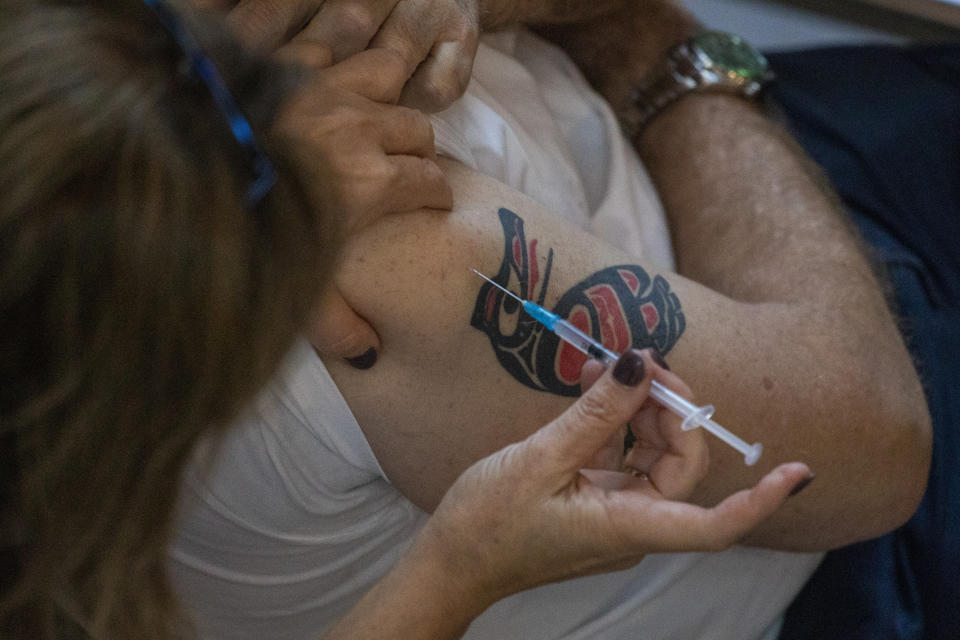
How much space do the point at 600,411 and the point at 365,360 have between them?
0.84 feet

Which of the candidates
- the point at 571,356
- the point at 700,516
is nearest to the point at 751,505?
the point at 700,516

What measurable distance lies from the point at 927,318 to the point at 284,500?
36.9 inches

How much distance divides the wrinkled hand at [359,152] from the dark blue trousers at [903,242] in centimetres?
66

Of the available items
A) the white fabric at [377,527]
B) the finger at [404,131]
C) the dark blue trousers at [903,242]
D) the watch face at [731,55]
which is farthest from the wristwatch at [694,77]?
the finger at [404,131]

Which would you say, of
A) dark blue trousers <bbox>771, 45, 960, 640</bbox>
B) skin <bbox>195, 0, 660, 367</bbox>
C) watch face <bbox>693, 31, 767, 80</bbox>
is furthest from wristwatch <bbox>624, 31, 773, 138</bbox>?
skin <bbox>195, 0, 660, 367</bbox>

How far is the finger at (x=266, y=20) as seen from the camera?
86cm

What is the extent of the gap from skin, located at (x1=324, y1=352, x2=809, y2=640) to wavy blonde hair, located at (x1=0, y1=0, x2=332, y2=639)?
0.83 feet

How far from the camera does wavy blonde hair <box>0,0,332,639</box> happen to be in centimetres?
53

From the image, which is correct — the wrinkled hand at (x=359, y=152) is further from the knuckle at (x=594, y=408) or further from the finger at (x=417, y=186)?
the knuckle at (x=594, y=408)

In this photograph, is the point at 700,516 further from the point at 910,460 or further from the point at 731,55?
the point at 731,55

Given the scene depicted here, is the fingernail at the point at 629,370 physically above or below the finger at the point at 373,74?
below

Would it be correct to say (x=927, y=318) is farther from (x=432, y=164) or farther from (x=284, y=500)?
(x=284, y=500)

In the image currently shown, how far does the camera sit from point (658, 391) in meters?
0.77

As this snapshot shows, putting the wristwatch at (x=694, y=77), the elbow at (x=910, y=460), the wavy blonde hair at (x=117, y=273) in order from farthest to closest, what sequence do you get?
1. the wristwatch at (x=694, y=77)
2. the elbow at (x=910, y=460)
3. the wavy blonde hair at (x=117, y=273)
